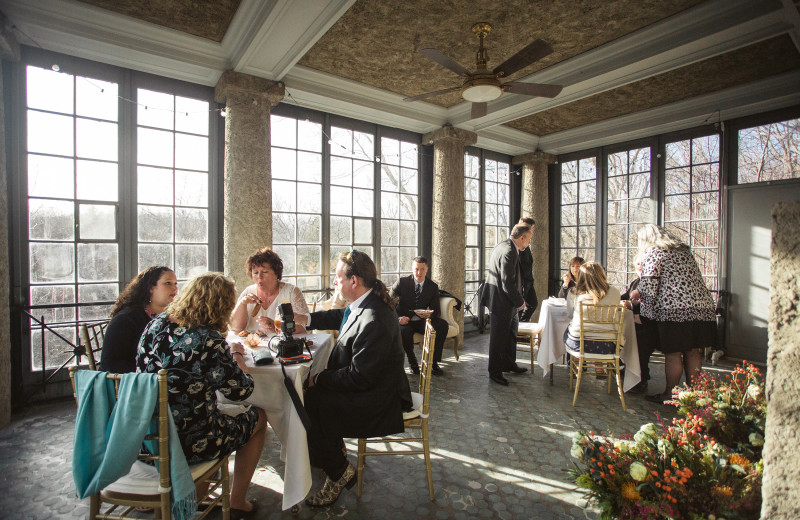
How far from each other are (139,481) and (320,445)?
916 mm

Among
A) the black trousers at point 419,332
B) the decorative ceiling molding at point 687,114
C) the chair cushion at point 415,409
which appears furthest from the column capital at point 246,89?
the decorative ceiling molding at point 687,114

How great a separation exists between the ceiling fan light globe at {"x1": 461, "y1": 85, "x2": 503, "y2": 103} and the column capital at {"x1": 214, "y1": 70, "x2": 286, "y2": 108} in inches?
85.0

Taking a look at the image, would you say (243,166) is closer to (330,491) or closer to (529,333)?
(330,491)

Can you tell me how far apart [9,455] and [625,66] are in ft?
20.9

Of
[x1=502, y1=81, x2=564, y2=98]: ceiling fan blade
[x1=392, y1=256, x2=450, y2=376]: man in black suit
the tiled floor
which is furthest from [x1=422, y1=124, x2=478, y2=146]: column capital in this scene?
the tiled floor

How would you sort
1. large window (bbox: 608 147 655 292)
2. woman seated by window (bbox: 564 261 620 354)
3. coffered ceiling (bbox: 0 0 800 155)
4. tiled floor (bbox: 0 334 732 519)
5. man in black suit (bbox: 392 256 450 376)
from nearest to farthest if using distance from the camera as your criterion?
tiled floor (bbox: 0 334 732 519), coffered ceiling (bbox: 0 0 800 155), woman seated by window (bbox: 564 261 620 354), man in black suit (bbox: 392 256 450 376), large window (bbox: 608 147 655 292)

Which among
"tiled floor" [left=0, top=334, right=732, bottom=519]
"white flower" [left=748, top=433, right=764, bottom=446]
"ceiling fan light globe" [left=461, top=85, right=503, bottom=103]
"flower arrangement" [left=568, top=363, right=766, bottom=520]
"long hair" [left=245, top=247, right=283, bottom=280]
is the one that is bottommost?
"tiled floor" [left=0, top=334, right=732, bottom=519]

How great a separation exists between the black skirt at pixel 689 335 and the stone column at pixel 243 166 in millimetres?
4333

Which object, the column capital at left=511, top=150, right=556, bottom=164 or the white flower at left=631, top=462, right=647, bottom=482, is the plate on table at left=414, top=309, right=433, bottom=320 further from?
the column capital at left=511, top=150, right=556, bottom=164

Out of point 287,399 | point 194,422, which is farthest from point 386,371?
point 194,422

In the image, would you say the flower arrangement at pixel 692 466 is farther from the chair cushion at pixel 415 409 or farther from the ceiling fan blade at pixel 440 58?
the ceiling fan blade at pixel 440 58

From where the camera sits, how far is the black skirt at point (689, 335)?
382cm

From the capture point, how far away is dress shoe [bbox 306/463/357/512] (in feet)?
7.68

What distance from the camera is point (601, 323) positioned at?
3.95 meters
